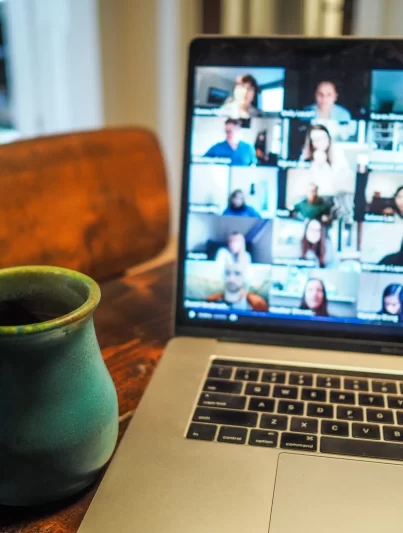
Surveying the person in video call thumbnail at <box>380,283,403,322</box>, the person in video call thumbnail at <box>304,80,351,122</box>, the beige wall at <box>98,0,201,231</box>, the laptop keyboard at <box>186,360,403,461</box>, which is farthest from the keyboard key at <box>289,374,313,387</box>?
the beige wall at <box>98,0,201,231</box>

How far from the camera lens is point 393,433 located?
0.44m

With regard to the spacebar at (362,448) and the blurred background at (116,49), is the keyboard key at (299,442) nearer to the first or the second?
the spacebar at (362,448)

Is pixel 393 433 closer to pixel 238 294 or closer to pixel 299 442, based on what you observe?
pixel 299 442

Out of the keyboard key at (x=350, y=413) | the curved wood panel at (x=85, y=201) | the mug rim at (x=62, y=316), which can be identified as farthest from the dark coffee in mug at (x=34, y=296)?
the curved wood panel at (x=85, y=201)

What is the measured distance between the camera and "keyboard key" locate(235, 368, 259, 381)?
516mm

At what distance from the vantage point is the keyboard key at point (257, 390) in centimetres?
49

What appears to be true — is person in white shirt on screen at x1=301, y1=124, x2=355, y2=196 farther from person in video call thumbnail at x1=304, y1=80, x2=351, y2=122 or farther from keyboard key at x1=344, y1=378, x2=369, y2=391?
keyboard key at x1=344, y1=378, x2=369, y2=391

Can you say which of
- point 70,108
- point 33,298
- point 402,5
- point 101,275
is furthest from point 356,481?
point 70,108

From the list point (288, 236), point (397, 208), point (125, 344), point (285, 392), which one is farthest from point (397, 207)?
point (125, 344)

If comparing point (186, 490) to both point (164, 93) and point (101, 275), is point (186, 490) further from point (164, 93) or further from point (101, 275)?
point (164, 93)

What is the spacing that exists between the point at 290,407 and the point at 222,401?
5 centimetres

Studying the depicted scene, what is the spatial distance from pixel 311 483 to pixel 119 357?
261 millimetres

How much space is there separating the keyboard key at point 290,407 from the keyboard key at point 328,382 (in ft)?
0.12

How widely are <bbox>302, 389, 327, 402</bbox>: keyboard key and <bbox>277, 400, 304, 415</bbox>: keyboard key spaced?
0.04ft
